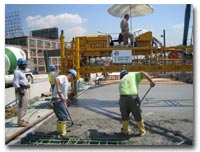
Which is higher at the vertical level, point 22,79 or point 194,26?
point 194,26

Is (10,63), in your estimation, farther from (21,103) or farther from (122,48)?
(21,103)

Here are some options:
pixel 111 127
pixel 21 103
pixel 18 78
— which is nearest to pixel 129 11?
pixel 111 127

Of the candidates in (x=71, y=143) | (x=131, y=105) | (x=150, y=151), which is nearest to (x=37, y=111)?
(x=71, y=143)

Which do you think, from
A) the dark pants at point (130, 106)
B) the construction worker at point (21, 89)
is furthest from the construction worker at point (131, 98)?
the construction worker at point (21, 89)

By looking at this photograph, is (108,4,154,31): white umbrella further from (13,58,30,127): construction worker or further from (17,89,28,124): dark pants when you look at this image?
(17,89,28,124): dark pants

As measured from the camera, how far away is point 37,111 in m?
7.67

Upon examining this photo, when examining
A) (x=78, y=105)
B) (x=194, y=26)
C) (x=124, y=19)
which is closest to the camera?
(x=194, y=26)

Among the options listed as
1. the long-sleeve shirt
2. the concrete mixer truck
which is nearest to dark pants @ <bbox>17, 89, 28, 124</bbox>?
the long-sleeve shirt

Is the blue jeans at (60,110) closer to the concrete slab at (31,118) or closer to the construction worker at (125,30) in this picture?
the concrete slab at (31,118)

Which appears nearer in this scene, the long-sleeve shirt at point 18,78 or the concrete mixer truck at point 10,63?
the long-sleeve shirt at point 18,78

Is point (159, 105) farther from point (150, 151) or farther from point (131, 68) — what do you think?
point (150, 151)
